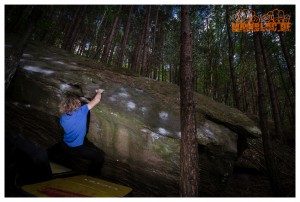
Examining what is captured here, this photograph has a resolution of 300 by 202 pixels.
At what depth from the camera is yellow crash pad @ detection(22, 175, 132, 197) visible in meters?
3.21

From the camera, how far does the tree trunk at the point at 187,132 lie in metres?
3.48

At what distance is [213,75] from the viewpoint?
1781 centimetres

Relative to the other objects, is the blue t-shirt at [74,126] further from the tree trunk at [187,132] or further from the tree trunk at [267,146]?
the tree trunk at [267,146]

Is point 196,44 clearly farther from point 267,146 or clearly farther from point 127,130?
point 127,130

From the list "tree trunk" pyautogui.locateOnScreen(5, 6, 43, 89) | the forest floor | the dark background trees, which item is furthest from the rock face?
the dark background trees

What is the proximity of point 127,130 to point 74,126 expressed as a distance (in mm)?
1250

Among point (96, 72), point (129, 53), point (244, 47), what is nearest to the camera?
point (96, 72)

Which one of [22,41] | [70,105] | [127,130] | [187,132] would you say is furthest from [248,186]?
[22,41]

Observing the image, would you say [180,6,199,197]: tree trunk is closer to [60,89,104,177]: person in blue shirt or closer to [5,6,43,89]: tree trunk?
[60,89,104,177]: person in blue shirt

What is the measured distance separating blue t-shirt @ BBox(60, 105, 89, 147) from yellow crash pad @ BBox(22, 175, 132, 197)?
0.75 m
